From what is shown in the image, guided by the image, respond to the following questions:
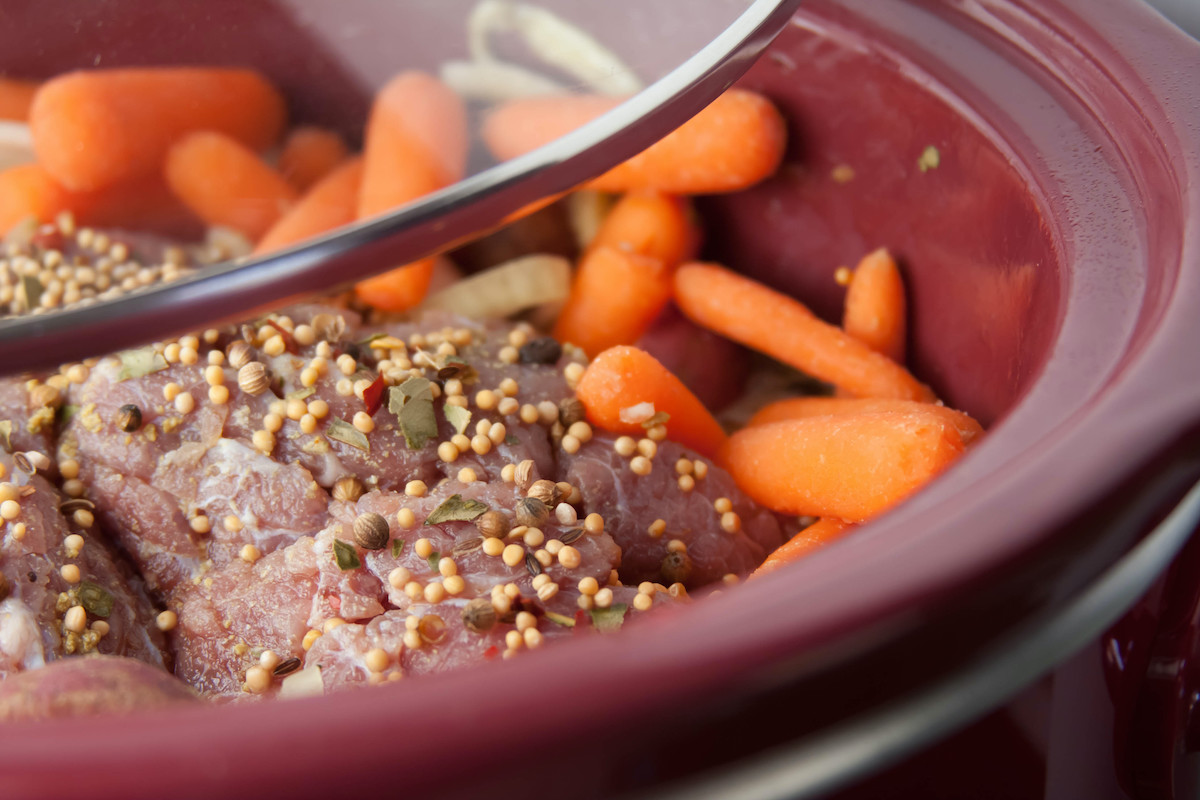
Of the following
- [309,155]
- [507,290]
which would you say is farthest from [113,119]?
[507,290]

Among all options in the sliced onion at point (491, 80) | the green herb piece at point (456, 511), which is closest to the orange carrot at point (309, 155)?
the sliced onion at point (491, 80)

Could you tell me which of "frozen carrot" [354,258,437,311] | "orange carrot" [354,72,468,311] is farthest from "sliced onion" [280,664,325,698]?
"frozen carrot" [354,258,437,311]

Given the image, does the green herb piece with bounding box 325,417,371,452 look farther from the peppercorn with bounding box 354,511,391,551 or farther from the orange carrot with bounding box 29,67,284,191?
the orange carrot with bounding box 29,67,284,191

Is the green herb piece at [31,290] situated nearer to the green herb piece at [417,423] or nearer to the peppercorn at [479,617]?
the green herb piece at [417,423]

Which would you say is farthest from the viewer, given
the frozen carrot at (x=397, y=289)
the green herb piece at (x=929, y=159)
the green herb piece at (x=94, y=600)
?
the frozen carrot at (x=397, y=289)

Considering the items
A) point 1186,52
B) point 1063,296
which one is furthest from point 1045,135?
point 1063,296
